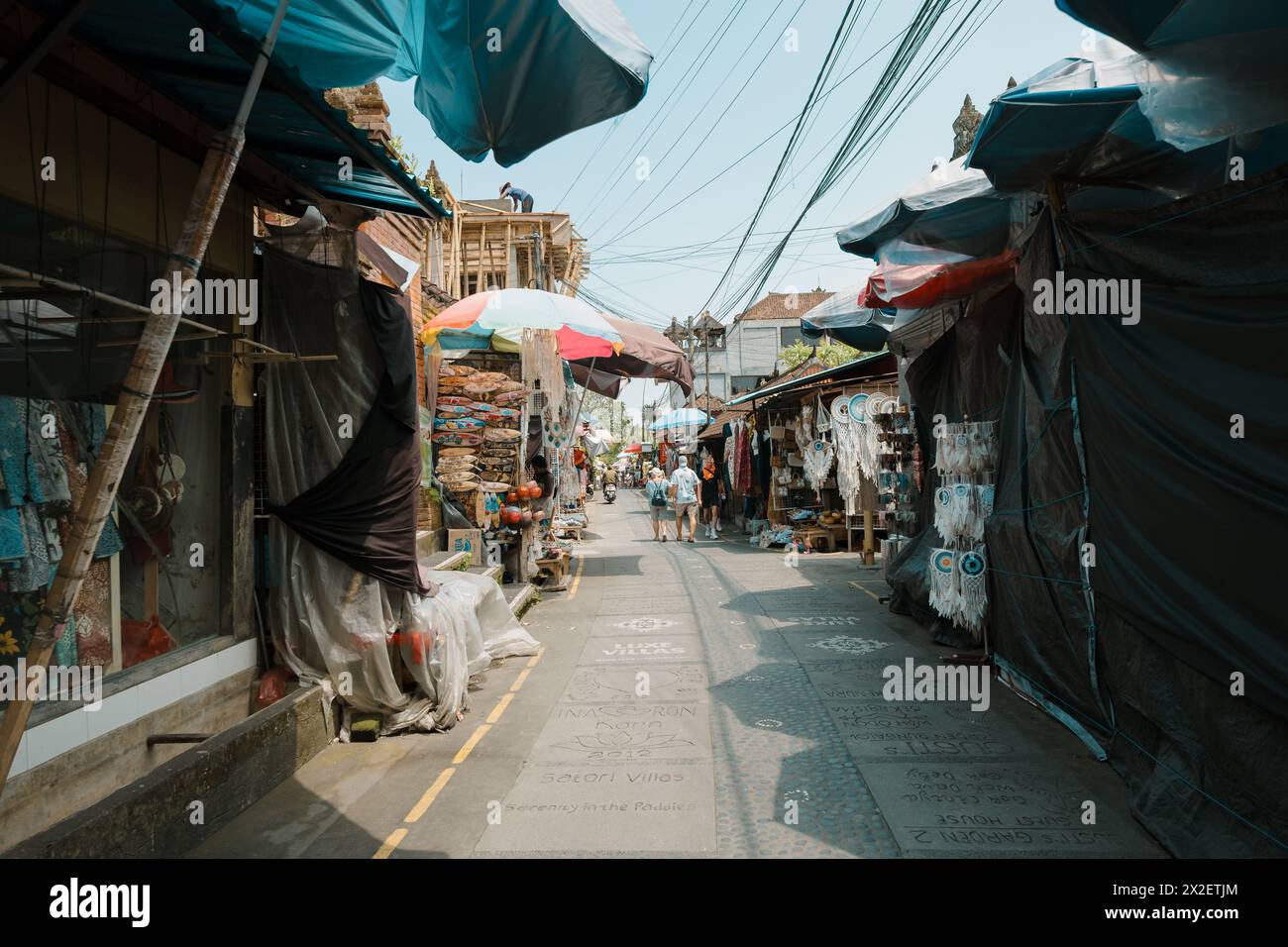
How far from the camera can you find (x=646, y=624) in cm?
978

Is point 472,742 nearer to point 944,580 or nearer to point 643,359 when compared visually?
point 944,580

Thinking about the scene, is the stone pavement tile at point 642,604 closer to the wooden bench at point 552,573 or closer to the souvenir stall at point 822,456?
the wooden bench at point 552,573

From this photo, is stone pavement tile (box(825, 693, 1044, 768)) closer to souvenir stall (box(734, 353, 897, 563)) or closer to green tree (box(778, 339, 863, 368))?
souvenir stall (box(734, 353, 897, 563))

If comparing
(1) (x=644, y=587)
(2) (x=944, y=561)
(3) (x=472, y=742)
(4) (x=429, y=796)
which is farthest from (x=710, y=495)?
(4) (x=429, y=796)

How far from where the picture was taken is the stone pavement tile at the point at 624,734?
534 centimetres

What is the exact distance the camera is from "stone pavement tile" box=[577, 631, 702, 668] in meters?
7.98

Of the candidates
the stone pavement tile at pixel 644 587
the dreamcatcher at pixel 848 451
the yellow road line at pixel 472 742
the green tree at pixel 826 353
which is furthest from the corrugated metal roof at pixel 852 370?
the green tree at pixel 826 353

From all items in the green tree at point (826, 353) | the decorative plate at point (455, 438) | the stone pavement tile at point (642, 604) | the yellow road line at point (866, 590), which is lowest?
the stone pavement tile at point (642, 604)

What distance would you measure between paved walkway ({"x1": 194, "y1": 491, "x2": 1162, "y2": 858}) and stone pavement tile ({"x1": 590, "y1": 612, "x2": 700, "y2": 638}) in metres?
0.80

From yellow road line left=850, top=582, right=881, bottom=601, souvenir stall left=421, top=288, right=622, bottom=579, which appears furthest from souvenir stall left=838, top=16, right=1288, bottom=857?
souvenir stall left=421, top=288, right=622, bottom=579

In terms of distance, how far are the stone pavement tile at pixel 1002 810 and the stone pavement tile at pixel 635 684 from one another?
2.09 m

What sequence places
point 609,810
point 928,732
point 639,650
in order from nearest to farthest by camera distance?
point 609,810
point 928,732
point 639,650

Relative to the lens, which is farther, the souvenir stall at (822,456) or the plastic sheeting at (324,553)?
the souvenir stall at (822,456)

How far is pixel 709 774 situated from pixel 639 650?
3502mm
